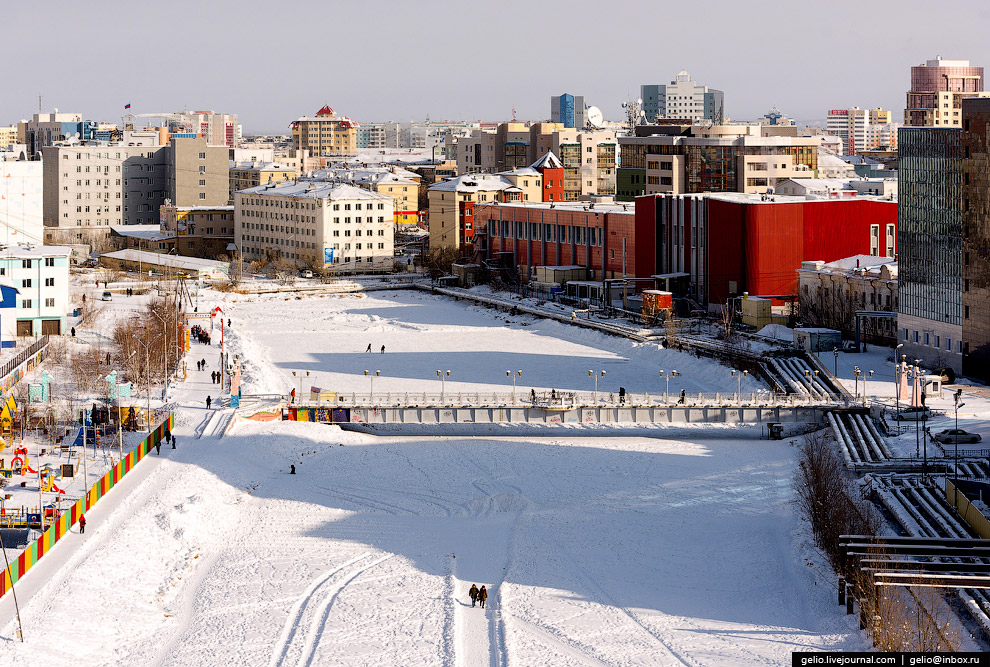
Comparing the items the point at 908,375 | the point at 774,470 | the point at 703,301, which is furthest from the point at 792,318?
the point at 774,470

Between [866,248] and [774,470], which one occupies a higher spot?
[866,248]

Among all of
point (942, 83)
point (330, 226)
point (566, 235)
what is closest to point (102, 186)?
point (330, 226)

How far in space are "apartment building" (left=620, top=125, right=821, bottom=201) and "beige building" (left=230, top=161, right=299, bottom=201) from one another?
35135mm

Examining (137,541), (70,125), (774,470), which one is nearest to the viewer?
(137,541)

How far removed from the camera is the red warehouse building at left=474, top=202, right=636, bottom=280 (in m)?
76.6

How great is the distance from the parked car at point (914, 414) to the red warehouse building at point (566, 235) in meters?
31.1

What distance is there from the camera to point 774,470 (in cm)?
3975

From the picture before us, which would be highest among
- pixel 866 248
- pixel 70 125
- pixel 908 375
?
pixel 70 125

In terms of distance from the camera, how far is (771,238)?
65500mm

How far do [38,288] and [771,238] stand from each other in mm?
32555

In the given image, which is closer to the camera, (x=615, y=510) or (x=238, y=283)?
(x=615, y=510)

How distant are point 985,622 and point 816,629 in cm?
309

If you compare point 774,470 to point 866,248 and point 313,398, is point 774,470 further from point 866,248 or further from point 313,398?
point 866,248

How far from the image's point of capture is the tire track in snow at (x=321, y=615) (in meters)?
25.4
